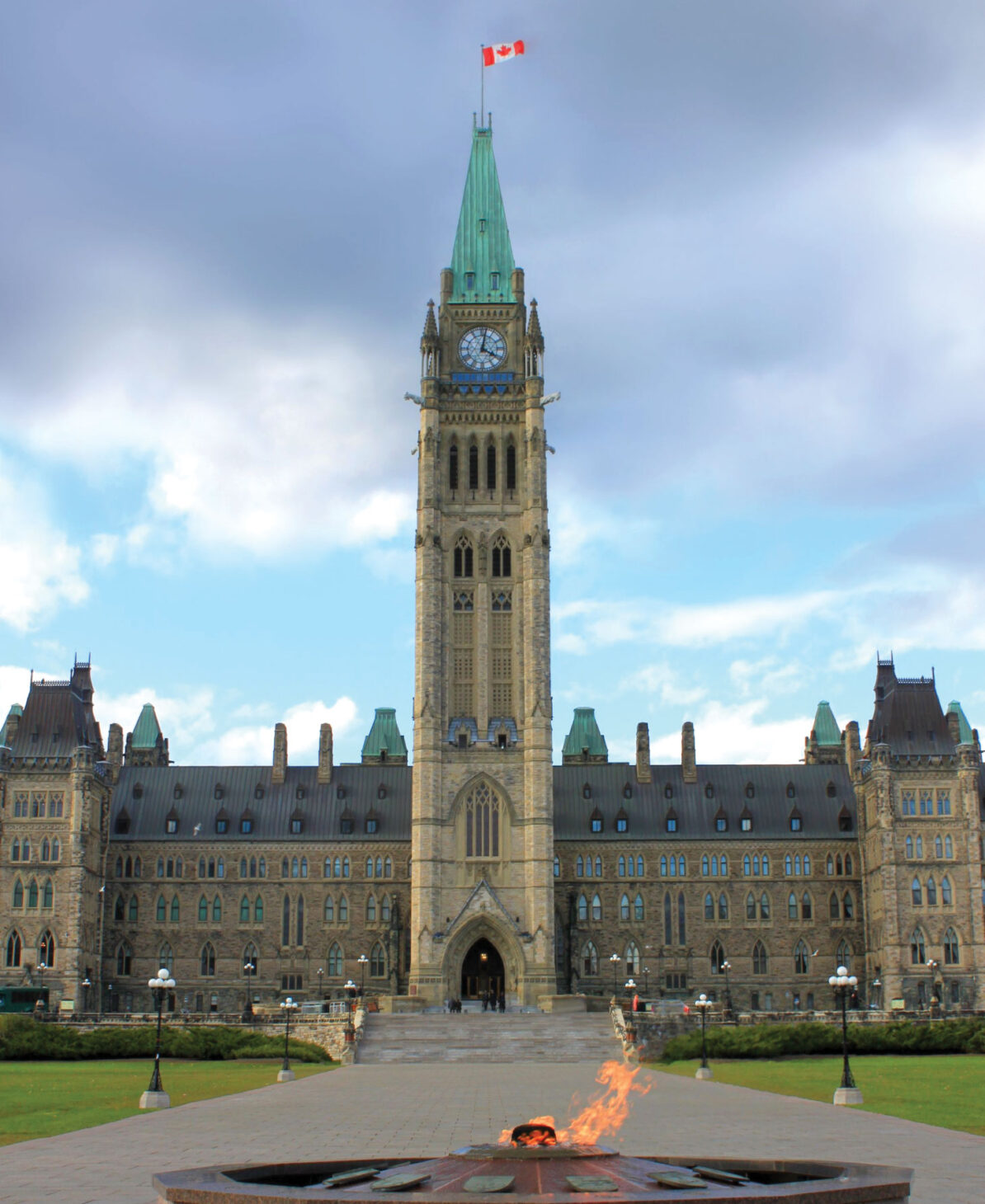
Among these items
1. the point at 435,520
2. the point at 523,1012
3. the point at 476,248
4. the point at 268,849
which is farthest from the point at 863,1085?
the point at 476,248

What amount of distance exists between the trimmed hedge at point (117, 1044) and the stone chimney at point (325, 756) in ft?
148

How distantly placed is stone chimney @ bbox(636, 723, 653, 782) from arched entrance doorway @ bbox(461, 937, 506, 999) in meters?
19.4

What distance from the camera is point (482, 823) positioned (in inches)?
3686

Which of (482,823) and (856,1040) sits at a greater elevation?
(482,823)

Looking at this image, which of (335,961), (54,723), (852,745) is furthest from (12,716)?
(852,745)

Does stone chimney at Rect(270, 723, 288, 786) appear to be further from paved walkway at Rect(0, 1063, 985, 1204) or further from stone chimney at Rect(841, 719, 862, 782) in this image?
paved walkway at Rect(0, 1063, 985, 1204)

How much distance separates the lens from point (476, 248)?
349 feet

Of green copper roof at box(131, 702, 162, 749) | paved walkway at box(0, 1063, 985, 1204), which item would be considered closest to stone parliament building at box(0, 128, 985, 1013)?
green copper roof at box(131, 702, 162, 749)

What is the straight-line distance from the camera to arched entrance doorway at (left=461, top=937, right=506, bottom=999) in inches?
3671

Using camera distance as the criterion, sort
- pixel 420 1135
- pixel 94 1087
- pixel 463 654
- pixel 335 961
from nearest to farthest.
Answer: pixel 420 1135, pixel 94 1087, pixel 463 654, pixel 335 961

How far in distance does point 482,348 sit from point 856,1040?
2278 inches

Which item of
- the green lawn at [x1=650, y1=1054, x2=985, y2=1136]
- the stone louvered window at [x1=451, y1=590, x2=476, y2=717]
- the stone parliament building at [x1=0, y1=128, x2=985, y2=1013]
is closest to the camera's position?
the green lawn at [x1=650, y1=1054, x2=985, y2=1136]

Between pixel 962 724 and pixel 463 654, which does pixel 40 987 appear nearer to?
pixel 463 654

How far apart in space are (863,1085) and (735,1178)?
2841 cm
